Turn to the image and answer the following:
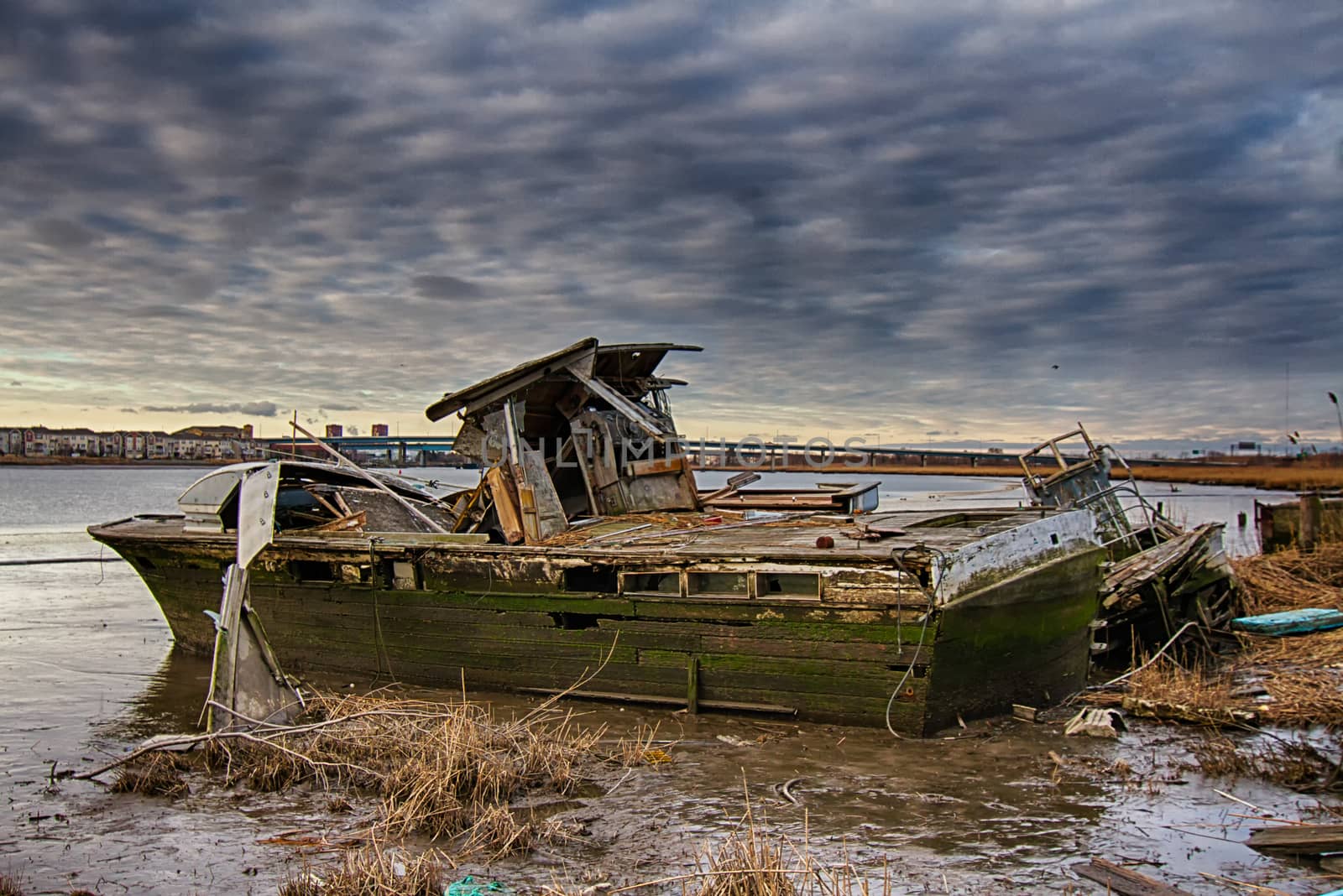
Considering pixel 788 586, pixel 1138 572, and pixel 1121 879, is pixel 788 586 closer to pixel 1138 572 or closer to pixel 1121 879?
pixel 1121 879

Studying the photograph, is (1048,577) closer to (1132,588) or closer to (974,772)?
(974,772)

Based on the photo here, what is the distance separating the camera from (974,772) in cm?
849

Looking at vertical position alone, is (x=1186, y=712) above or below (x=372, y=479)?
below

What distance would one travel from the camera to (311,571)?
13070mm

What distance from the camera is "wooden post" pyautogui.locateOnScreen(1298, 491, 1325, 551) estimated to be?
21109mm

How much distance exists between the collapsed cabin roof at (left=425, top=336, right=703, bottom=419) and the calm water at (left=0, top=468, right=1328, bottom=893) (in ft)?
12.2

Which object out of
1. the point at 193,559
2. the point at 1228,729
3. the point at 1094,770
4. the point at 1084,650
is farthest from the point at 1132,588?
the point at 193,559

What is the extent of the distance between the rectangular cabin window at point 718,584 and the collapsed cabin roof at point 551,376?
12.8ft

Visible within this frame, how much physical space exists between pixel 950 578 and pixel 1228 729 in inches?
141

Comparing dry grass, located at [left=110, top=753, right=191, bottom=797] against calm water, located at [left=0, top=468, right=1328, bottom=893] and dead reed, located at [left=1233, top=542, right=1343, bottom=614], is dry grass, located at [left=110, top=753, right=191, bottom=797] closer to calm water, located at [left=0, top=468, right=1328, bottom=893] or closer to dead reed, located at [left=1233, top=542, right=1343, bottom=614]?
calm water, located at [left=0, top=468, right=1328, bottom=893]

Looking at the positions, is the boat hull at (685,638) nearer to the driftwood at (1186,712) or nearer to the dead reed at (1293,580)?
the driftwood at (1186,712)

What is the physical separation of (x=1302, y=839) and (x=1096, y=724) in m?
3.15

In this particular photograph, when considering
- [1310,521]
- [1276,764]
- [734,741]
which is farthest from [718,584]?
[1310,521]

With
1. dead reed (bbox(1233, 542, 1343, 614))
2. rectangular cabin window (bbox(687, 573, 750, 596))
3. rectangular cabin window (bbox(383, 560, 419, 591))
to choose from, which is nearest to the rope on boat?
rectangular cabin window (bbox(687, 573, 750, 596))
